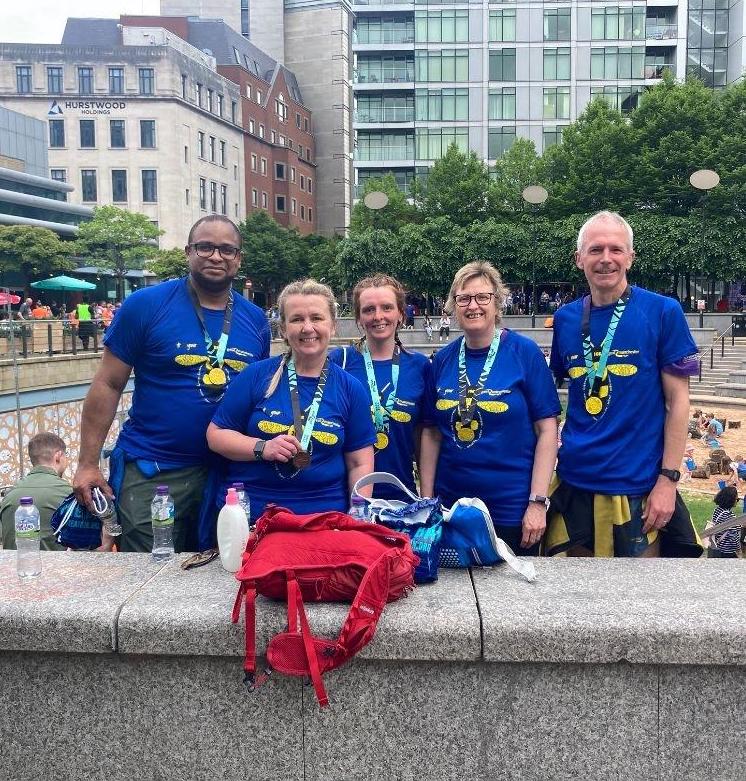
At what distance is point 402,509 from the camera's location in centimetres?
323

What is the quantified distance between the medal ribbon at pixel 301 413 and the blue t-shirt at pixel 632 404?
4.12 ft

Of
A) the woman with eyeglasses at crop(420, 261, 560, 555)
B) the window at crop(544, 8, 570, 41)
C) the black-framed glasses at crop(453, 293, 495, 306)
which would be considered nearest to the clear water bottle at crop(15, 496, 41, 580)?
the woman with eyeglasses at crop(420, 261, 560, 555)

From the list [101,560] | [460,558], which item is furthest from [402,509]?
[101,560]

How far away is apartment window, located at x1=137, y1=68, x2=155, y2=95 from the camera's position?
6600 cm

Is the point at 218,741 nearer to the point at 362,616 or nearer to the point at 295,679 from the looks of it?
the point at 295,679

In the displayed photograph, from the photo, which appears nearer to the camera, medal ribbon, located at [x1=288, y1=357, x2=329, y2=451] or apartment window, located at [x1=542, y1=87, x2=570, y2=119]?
medal ribbon, located at [x1=288, y1=357, x2=329, y2=451]

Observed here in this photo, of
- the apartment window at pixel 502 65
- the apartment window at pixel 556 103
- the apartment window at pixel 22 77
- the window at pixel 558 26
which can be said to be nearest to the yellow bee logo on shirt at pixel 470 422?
the apartment window at pixel 556 103

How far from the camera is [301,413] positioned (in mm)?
3471

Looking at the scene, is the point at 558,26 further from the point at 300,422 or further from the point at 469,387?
the point at 300,422

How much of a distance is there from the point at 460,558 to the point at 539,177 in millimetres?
43835

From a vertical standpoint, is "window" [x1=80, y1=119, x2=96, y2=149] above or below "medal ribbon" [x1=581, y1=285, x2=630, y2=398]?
above

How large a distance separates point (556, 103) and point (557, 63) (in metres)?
2.95

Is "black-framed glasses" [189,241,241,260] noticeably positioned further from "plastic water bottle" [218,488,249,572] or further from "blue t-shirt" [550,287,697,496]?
"blue t-shirt" [550,287,697,496]

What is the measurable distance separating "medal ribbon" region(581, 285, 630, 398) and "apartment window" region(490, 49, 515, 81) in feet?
207
